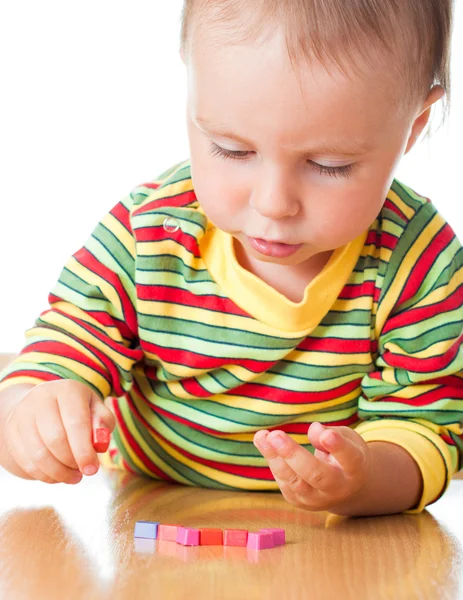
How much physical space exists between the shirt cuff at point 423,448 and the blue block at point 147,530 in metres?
0.25

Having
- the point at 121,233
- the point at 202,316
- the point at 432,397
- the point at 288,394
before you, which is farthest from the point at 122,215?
the point at 432,397

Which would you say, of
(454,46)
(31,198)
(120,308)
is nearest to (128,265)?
(120,308)

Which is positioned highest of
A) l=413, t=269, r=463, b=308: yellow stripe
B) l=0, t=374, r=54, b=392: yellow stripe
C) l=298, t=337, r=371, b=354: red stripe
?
l=413, t=269, r=463, b=308: yellow stripe

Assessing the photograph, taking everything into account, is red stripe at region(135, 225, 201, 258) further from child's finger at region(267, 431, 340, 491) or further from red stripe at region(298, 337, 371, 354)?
child's finger at region(267, 431, 340, 491)

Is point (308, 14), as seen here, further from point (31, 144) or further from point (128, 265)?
point (31, 144)

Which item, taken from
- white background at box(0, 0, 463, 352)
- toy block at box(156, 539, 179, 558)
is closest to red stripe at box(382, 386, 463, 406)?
toy block at box(156, 539, 179, 558)

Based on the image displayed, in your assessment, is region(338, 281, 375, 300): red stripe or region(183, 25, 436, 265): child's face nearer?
region(183, 25, 436, 265): child's face

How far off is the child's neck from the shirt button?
8 cm

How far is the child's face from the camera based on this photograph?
2.20 ft

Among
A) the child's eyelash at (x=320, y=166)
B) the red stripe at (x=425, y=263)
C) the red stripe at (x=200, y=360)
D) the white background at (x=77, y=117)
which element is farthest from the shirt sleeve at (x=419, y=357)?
the white background at (x=77, y=117)

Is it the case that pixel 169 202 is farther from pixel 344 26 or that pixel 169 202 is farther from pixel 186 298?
pixel 344 26

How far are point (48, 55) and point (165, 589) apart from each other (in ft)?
3.55

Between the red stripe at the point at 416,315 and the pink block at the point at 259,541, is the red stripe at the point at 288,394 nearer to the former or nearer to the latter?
the red stripe at the point at 416,315

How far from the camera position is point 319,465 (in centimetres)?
71
